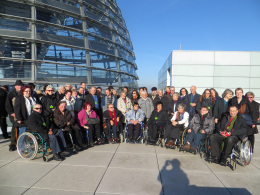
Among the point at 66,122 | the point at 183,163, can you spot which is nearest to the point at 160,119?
the point at 183,163

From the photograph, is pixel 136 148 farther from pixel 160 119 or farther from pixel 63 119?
pixel 63 119

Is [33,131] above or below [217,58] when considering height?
below

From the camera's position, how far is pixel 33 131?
398 cm

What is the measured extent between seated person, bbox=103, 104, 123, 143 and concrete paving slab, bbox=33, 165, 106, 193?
200cm

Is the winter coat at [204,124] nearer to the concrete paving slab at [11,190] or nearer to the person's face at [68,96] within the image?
the person's face at [68,96]

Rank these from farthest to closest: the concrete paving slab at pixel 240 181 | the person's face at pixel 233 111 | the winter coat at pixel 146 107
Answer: the winter coat at pixel 146 107, the person's face at pixel 233 111, the concrete paving slab at pixel 240 181

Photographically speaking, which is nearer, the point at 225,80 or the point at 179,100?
the point at 179,100

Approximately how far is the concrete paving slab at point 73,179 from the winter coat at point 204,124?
285 cm

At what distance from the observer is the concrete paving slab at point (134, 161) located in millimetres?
3779

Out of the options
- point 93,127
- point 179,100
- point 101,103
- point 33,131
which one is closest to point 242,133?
point 179,100

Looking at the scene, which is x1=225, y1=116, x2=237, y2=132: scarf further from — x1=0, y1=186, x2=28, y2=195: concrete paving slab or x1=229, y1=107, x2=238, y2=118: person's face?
x1=0, y1=186, x2=28, y2=195: concrete paving slab

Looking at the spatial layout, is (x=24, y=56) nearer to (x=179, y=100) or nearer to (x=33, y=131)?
(x=33, y=131)

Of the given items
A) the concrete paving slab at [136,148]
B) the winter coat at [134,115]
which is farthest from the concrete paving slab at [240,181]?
the winter coat at [134,115]

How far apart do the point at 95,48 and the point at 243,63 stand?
11.0 metres
